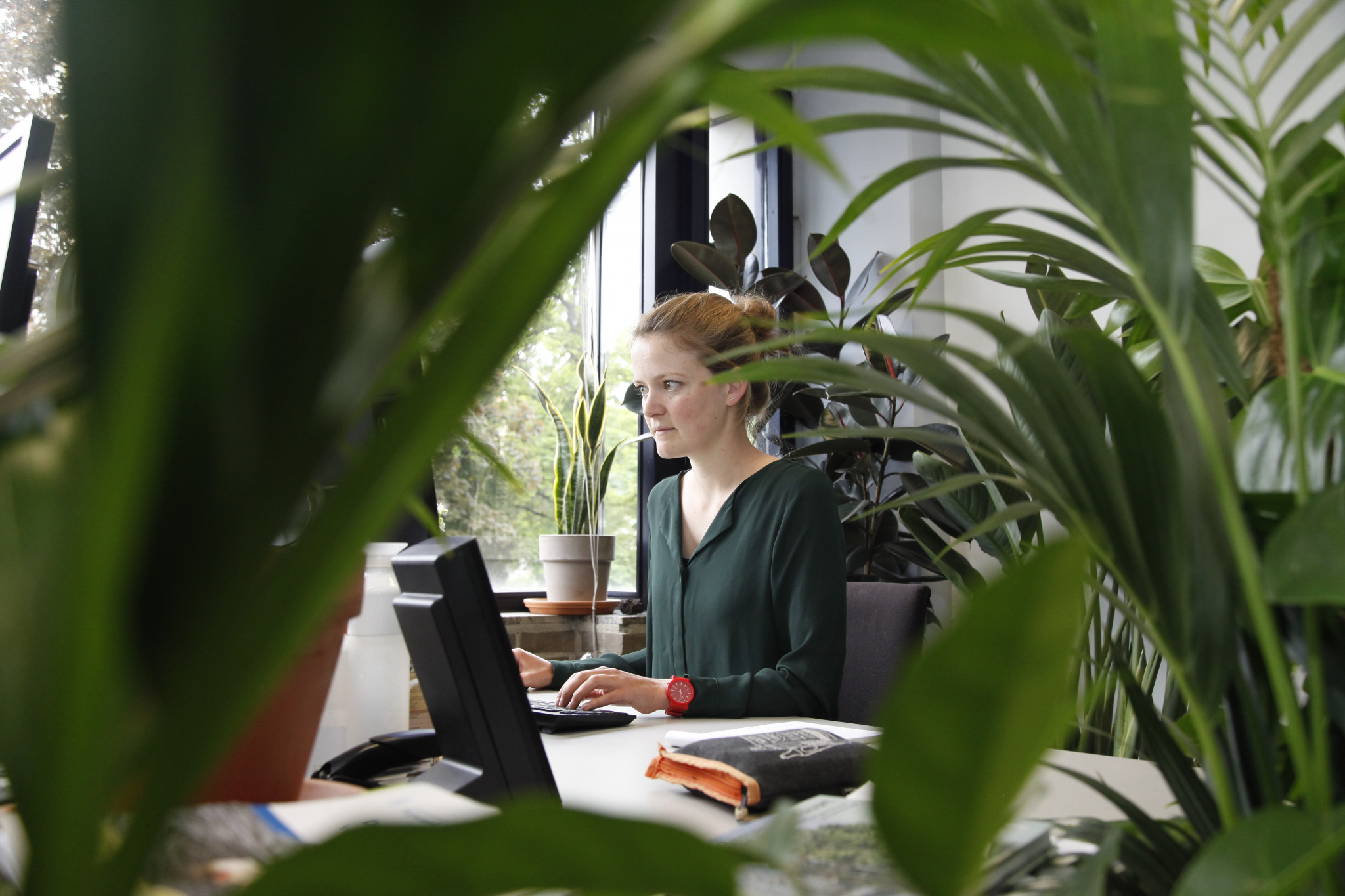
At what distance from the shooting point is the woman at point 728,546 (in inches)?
73.9

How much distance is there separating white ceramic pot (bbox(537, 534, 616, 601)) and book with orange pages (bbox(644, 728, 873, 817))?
6.24 feet

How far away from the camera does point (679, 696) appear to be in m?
1.62

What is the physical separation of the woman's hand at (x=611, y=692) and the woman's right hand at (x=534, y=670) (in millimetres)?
192

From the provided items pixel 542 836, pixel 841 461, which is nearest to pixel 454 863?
pixel 542 836

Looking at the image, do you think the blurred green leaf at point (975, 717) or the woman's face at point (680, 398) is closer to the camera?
the blurred green leaf at point (975, 717)

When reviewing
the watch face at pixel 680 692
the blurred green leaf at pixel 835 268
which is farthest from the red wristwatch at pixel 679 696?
the blurred green leaf at pixel 835 268

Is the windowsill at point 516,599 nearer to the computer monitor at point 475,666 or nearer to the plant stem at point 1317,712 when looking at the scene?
the computer monitor at point 475,666

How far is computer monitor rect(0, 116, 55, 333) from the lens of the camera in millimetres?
1316

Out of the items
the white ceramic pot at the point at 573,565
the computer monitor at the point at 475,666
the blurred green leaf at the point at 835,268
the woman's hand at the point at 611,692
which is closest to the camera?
the computer monitor at the point at 475,666

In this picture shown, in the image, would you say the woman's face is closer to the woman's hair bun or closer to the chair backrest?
the woman's hair bun

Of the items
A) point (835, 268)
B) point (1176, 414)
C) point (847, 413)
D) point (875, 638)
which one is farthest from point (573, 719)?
point (835, 268)

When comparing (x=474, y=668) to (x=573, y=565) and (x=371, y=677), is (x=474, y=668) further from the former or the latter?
(x=573, y=565)

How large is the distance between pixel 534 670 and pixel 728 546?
617 mm

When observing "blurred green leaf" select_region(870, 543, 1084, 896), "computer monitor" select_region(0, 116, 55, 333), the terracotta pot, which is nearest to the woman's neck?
"computer monitor" select_region(0, 116, 55, 333)
